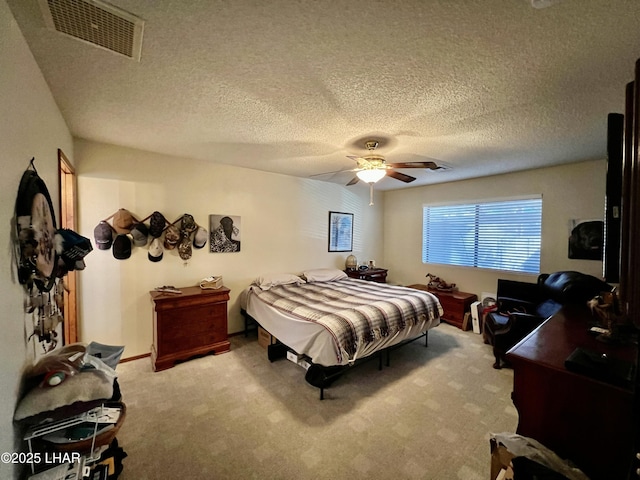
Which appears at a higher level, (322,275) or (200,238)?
(200,238)

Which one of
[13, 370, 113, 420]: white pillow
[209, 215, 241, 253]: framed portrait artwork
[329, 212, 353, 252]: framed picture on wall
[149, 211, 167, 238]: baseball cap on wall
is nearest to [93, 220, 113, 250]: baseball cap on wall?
[149, 211, 167, 238]: baseball cap on wall

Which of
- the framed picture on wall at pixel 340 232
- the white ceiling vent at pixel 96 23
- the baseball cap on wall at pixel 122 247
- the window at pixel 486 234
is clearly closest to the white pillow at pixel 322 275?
the framed picture on wall at pixel 340 232

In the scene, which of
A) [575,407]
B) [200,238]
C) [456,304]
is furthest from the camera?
[456,304]

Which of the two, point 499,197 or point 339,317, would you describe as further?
point 499,197

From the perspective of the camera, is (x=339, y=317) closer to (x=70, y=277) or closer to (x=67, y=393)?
(x=67, y=393)

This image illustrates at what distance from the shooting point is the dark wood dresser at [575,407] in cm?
121

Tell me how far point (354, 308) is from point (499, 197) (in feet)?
10.7

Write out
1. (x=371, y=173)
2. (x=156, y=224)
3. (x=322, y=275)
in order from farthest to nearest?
(x=322, y=275) → (x=156, y=224) → (x=371, y=173)

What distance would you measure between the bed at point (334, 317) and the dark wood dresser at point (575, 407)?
1.25m

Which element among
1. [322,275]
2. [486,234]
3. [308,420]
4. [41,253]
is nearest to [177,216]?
[41,253]

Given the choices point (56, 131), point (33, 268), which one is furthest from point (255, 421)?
point (56, 131)

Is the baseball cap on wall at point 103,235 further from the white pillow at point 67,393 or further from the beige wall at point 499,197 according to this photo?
the beige wall at point 499,197

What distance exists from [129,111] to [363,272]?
13.8 ft

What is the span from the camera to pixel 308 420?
2145 mm
